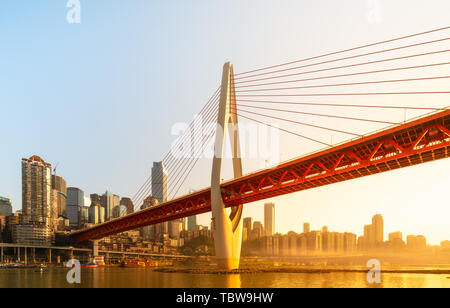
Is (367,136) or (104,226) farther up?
(367,136)

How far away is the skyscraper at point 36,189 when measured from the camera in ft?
570

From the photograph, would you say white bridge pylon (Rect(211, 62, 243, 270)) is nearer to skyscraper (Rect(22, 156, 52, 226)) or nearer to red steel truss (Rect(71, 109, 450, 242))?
red steel truss (Rect(71, 109, 450, 242))

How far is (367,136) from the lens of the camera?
129 feet

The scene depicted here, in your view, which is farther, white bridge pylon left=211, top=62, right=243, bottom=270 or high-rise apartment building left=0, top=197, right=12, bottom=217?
high-rise apartment building left=0, top=197, right=12, bottom=217

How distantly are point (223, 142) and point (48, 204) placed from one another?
148m

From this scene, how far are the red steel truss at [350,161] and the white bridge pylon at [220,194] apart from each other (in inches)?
66.7

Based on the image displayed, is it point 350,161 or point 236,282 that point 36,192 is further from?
point 350,161

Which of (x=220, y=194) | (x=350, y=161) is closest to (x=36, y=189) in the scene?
(x=220, y=194)

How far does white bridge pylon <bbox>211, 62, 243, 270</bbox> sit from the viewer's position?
2083 inches

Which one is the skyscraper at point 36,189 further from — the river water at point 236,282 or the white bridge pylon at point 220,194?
the white bridge pylon at point 220,194

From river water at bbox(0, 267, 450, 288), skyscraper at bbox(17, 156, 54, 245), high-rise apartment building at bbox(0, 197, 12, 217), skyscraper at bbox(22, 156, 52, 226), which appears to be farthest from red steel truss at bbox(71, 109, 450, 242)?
high-rise apartment building at bbox(0, 197, 12, 217)

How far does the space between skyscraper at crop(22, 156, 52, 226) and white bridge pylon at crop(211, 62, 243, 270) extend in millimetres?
134762
